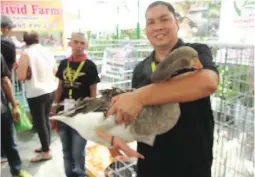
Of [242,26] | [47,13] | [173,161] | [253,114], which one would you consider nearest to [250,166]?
[253,114]

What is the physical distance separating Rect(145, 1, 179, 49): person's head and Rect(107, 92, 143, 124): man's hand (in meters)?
0.32

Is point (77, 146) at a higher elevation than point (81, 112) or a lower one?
lower

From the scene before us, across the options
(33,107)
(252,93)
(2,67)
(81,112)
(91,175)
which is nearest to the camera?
(81,112)

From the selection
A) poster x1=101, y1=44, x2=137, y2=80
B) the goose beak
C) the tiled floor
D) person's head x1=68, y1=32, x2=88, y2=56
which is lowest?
the tiled floor

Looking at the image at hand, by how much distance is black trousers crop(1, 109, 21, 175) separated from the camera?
6.45 ft

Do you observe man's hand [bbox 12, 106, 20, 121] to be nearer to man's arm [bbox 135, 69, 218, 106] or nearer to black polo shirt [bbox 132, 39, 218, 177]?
black polo shirt [bbox 132, 39, 218, 177]

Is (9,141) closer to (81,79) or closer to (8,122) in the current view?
(8,122)

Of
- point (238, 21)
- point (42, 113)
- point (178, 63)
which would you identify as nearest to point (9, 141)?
point (42, 113)

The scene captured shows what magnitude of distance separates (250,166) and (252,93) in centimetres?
46

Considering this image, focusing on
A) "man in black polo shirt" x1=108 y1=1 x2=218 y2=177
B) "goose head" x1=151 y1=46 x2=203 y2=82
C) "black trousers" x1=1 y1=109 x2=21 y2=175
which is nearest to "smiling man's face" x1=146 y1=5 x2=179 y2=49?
"man in black polo shirt" x1=108 y1=1 x2=218 y2=177

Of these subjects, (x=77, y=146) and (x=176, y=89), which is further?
(x=77, y=146)

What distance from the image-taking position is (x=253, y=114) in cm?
127

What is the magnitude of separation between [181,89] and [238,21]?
8.27 ft

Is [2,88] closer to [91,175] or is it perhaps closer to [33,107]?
[33,107]
